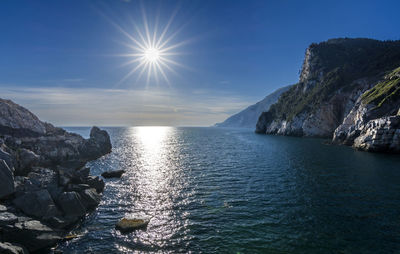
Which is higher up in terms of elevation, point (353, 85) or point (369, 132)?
point (353, 85)

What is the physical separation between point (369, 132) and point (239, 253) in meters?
63.9

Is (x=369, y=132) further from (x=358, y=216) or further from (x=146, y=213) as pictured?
(x=146, y=213)

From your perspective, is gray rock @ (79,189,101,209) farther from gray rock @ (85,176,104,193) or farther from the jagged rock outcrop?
the jagged rock outcrop

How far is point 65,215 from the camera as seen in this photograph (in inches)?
732

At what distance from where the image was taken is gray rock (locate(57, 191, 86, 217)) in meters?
19.2

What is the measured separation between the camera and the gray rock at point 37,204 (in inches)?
679

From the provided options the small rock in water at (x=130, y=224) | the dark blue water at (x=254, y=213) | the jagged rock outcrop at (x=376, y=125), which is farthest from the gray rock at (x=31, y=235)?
the jagged rock outcrop at (x=376, y=125)

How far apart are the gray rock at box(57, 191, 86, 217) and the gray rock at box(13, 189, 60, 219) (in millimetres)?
802

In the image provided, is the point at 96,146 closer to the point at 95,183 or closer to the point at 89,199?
the point at 95,183

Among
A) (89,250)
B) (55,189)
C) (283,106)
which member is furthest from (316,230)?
(283,106)

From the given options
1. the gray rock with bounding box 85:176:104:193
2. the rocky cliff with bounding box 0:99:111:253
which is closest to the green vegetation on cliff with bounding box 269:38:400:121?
the gray rock with bounding box 85:176:104:193

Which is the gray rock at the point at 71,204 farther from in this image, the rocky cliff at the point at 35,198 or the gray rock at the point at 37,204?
the gray rock at the point at 37,204

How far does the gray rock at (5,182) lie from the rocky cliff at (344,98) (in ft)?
248

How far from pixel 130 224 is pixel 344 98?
385ft
